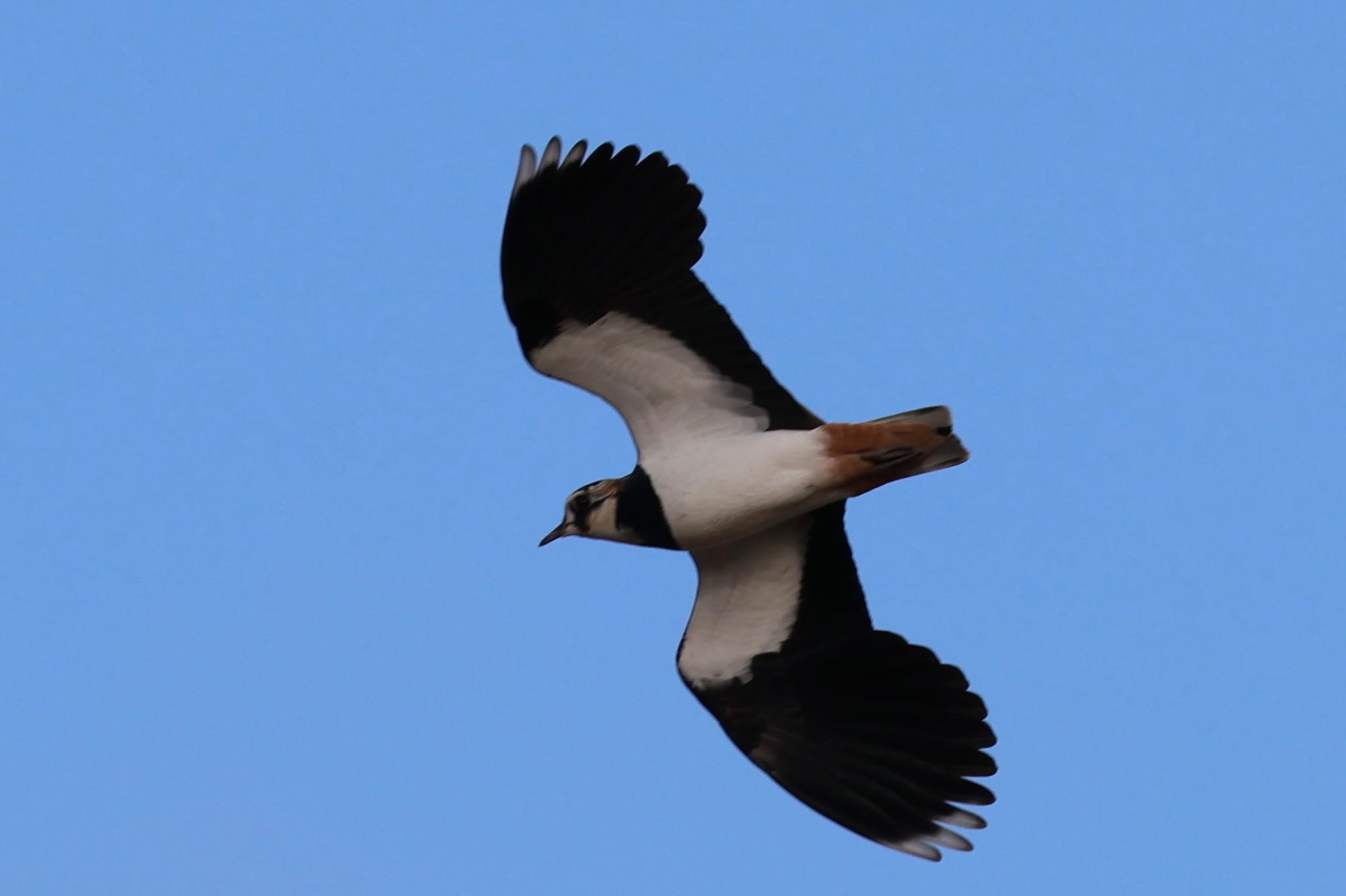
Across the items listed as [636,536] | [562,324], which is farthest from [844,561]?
[562,324]

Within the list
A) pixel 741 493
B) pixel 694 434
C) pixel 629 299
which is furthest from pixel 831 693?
pixel 629 299

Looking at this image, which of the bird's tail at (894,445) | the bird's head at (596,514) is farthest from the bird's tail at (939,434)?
the bird's head at (596,514)

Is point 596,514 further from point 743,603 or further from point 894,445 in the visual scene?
point 894,445

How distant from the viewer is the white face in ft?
33.3

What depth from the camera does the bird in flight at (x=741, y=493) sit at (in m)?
9.59

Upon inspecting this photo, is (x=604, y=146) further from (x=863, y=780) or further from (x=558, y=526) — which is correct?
(x=863, y=780)

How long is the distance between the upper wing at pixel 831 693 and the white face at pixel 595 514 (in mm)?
501

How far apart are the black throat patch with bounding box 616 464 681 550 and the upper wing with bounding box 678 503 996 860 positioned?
1.42 feet

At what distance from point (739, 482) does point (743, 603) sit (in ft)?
2.99

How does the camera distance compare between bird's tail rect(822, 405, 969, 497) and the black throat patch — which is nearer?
bird's tail rect(822, 405, 969, 497)

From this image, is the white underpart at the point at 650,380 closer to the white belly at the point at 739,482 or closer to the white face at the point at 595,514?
the white belly at the point at 739,482

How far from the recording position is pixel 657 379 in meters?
9.92

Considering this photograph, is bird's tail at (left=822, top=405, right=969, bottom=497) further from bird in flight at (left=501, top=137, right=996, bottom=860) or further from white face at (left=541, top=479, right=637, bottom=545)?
white face at (left=541, top=479, right=637, bottom=545)

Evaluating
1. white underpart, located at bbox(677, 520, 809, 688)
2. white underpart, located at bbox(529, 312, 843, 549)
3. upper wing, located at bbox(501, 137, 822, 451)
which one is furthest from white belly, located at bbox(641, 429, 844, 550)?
white underpart, located at bbox(677, 520, 809, 688)
